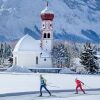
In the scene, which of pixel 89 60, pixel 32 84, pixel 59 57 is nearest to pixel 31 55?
pixel 59 57

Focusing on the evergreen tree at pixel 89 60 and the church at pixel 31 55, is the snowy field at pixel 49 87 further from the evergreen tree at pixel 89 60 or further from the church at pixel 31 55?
the church at pixel 31 55

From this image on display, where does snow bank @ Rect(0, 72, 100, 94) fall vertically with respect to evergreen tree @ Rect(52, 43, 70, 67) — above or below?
below

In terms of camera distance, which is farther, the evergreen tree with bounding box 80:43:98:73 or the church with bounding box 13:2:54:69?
the church with bounding box 13:2:54:69

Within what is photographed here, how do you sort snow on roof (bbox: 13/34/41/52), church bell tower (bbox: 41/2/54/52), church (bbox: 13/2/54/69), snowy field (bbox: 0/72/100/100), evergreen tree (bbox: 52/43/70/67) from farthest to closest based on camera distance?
church bell tower (bbox: 41/2/54/52), evergreen tree (bbox: 52/43/70/67), snow on roof (bbox: 13/34/41/52), church (bbox: 13/2/54/69), snowy field (bbox: 0/72/100/100)

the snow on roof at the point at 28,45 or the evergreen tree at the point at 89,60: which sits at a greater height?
the snow on roof at the point at 28,45

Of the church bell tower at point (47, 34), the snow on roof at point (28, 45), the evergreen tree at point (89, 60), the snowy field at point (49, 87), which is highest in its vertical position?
the church bell tower at point (47, 34)

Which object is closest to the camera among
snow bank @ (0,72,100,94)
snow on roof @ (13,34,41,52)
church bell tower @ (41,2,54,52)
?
snow bank @ (0,72,100,94)

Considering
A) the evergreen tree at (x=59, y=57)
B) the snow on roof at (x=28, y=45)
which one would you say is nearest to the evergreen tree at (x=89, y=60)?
the evergreen tree at (x=59, y=57)

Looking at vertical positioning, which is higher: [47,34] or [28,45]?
[47,34]

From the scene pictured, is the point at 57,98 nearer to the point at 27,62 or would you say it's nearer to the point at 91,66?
the point at 91,66

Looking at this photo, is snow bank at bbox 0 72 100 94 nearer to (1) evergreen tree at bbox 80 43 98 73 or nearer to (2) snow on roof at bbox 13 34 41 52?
(1) evergreen tree at bbox 80 43 98 73

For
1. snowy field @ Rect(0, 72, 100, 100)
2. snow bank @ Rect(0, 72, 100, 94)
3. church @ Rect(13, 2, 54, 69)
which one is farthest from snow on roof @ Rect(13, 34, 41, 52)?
snowy field @ Rect(0, 72, 100, 100)

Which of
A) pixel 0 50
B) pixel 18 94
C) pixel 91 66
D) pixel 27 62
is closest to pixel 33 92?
pixel 18 94

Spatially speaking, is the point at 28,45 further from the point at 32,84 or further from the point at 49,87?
the point at 49,87
